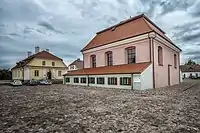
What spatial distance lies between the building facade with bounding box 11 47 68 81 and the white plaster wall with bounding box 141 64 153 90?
98.8 feet

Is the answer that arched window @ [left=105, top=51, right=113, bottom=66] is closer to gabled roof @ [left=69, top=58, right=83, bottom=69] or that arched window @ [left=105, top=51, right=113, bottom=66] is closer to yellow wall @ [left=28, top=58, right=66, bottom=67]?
yellow wall @ [left=28, top=58, right=66, bottom=67]

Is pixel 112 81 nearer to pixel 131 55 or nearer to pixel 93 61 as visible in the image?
pixel 131 55

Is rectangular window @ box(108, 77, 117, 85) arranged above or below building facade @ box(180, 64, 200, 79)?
below

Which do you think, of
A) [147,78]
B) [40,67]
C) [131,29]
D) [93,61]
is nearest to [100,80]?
[147,78]

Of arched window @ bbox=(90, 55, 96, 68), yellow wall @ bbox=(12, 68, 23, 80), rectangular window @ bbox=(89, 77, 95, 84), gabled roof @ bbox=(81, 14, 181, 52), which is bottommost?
rectangular window @ bbox=(89, 77, 95, 84)

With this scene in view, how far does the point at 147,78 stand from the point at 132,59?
15.5ft

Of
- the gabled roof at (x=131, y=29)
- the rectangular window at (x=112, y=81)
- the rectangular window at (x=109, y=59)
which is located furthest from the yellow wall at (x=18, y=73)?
the rectangular window at (x=112, y=81)

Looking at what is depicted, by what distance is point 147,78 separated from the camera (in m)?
17.4

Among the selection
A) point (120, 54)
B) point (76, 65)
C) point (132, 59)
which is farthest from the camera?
point (76, 65)

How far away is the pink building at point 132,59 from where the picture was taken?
1788 centimetres

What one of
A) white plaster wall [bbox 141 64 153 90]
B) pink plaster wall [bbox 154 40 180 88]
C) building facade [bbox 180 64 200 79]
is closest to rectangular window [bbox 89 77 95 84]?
white plaster wall [bbox 141 64 153 90]

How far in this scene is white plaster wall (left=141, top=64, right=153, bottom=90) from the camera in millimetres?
16797

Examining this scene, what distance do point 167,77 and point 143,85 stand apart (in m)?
7.52

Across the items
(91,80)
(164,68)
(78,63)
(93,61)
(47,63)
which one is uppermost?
(78,63)
